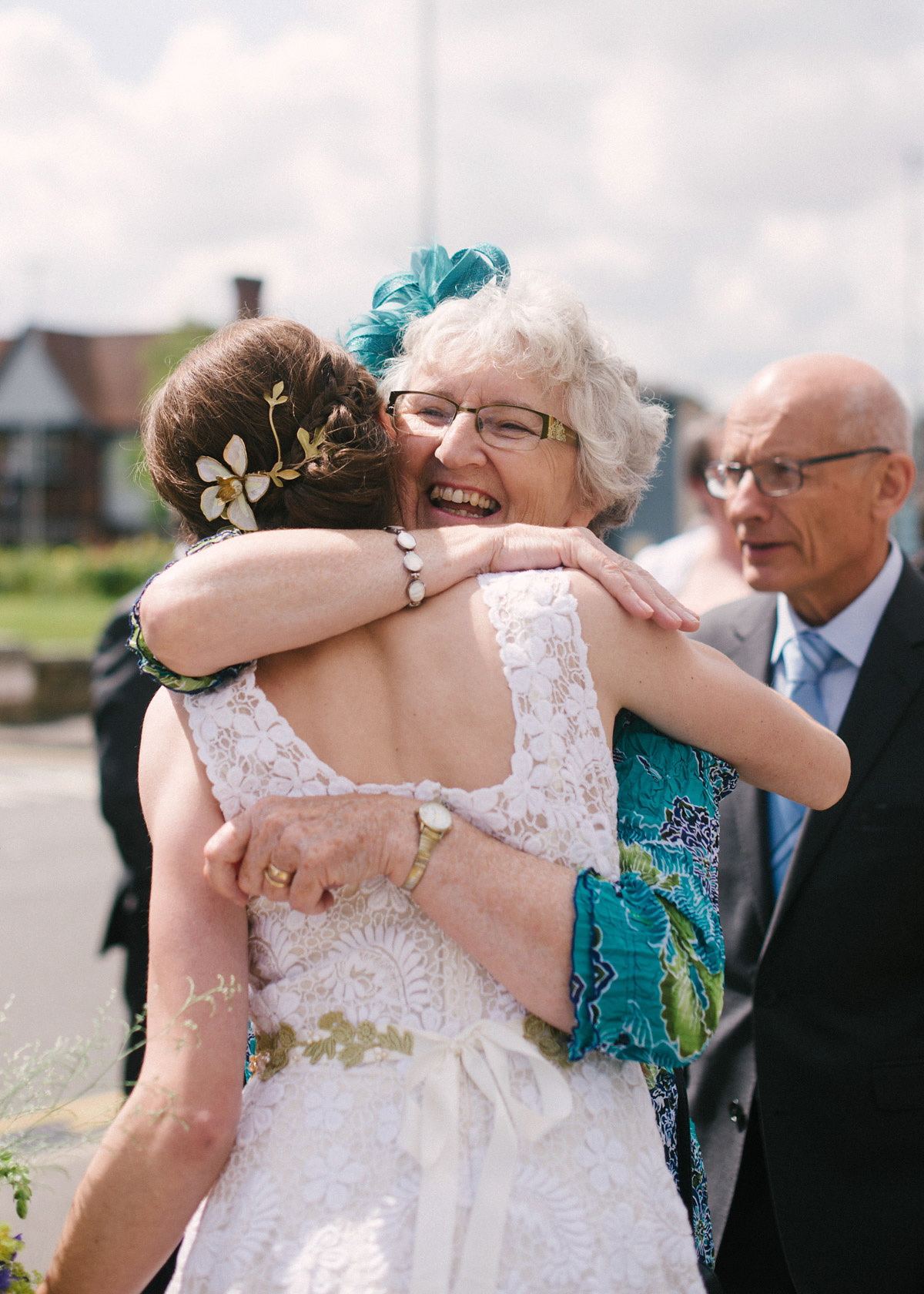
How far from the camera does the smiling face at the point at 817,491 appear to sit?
3.07m

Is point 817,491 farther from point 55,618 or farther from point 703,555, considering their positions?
point 55,618

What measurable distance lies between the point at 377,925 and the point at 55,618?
92.0 feet

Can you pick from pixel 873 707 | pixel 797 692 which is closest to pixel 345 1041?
pixel 873 707

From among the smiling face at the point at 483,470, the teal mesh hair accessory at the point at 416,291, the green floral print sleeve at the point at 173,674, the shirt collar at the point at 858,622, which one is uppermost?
the teal mesh hair accessory at the point at 416,291

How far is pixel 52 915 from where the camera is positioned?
7160 millimetres

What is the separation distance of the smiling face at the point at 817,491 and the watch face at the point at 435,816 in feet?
6.08

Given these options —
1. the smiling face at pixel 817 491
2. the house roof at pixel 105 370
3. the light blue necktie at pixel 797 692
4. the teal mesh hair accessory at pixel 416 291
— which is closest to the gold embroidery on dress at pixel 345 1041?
the teal mesh hair accessory at pixel 416 291

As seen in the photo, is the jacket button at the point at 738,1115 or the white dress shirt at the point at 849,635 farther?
the white dress shirt at the point at 849,635

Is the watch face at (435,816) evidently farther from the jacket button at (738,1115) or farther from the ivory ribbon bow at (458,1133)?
the jacket button at (738,1115)

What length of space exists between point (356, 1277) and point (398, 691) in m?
0.69

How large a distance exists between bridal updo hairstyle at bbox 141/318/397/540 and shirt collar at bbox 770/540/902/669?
1.70 meters

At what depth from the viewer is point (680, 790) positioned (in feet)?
5.57

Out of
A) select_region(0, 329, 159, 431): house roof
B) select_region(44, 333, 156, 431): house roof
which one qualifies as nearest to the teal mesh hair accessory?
select_region(0, 329, 159, 431): house roof

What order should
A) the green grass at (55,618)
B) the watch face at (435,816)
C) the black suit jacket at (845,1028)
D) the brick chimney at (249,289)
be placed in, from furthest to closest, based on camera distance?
the green grass at (55,618) → the brick chimney at (249,289) → the black suit jacket at (845,1028) → the watch face at (435,816)
